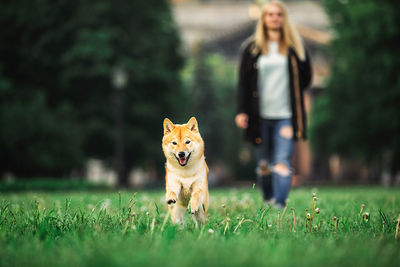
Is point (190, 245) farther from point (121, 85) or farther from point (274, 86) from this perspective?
point (121, 85)

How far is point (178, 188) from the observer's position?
3.41 metres

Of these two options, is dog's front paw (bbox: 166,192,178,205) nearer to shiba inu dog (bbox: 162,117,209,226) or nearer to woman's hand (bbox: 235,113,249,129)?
shiba inu dog (bbox: 162,117,209,226)

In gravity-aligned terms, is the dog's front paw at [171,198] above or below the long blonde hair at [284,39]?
below

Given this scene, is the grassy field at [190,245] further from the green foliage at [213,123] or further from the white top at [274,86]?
the green foliage at [213,123]

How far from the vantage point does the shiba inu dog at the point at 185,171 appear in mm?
3322

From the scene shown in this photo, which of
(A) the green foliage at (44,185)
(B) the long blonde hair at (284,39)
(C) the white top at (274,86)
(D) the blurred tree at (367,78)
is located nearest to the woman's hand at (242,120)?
(C) the white top at (274,86)

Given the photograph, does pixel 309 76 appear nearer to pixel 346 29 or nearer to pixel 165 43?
pixel 346 29

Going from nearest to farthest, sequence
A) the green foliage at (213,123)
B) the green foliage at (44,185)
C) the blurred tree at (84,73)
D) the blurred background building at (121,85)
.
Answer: the green foliage at (44,185) < the blurred background building at (121,85) < the blurred tree at (84,73) < the green foliage at (213,123)

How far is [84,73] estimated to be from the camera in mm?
19984

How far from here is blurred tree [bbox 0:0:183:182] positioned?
17.4m

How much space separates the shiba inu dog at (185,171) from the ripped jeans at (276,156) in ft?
8.06

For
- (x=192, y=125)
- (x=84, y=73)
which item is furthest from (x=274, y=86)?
(x=84, y=73)

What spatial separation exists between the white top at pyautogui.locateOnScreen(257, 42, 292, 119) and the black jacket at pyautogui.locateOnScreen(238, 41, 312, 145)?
0.08 metres

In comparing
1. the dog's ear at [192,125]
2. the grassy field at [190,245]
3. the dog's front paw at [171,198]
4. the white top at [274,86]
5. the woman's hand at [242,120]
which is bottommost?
the grassy field at [190,245]
